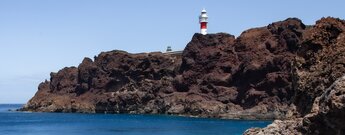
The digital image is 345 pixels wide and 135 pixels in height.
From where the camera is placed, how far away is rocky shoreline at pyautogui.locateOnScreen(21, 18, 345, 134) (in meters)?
113

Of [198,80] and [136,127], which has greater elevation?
[198,80]

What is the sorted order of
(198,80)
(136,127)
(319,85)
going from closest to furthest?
(319,85), (136,127), (198,80)

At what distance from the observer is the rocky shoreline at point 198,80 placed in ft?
371

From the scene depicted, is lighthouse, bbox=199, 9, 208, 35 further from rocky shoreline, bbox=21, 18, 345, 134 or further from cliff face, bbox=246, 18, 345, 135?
cliff face, bbox=246, 18, 345, 135

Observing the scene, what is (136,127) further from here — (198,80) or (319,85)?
(319,85)

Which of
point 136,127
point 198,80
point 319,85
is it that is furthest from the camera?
point 198,80

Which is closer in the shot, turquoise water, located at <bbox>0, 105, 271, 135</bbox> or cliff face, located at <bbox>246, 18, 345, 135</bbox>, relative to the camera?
cliff face, located at <bbox>246, 18, 345, 135</bbox>

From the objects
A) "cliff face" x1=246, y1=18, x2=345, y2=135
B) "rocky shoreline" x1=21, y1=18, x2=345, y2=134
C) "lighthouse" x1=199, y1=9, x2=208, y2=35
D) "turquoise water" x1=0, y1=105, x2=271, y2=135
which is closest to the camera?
"cliff face" x1=246, y1=18, x2=345, y2=135

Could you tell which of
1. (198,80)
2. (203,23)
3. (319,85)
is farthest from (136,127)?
(203,23)

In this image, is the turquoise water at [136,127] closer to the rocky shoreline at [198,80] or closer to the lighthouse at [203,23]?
the rocky shoreline at [198,80]

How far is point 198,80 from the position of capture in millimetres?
129250

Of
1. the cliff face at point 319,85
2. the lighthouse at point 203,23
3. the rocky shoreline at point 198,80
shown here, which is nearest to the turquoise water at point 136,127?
the rocky shoreline at point 198,80

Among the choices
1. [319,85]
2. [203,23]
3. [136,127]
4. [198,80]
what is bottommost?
[136,127]

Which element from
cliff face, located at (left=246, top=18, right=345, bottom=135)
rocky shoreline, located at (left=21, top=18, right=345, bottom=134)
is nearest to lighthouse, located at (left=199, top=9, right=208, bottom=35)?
rocky shoreline, located at (left=21, top=18, right=345, bottom=134)
